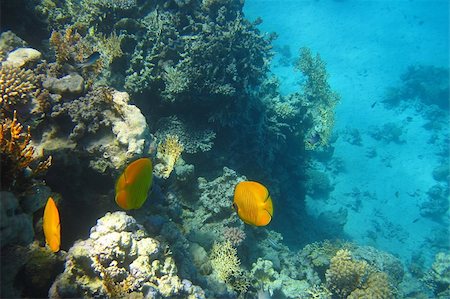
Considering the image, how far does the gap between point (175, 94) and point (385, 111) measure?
1768cm

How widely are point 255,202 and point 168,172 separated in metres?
2.35

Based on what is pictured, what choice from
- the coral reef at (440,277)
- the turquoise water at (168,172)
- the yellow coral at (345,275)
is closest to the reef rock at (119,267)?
the turquoise water at (168,172)

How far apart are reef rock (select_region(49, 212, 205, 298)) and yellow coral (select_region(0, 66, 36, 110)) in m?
1.87

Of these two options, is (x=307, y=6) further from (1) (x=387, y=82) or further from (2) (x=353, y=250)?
(2) (x=353, y=250)

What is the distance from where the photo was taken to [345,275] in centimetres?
634

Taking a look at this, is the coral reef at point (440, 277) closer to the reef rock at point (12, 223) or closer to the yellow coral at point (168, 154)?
the yellow coral at point (168, 154)

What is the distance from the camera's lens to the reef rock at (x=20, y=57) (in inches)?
165

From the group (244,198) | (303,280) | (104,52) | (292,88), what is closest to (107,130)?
(244,198)

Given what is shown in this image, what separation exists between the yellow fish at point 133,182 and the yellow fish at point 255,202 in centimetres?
92

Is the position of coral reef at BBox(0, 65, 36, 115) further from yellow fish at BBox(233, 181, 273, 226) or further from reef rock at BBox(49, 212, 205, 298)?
yellow fish at BBox(233, 181, 273, 226)

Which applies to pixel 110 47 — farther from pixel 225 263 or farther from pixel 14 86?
pixel 225 263

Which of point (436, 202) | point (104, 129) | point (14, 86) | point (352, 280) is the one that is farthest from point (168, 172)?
point (436, 202)

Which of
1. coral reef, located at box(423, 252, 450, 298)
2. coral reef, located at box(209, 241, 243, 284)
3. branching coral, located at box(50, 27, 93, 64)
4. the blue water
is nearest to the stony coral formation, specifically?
coral reef, located at box(209, 241, 243, 284)

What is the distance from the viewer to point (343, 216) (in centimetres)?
1368
